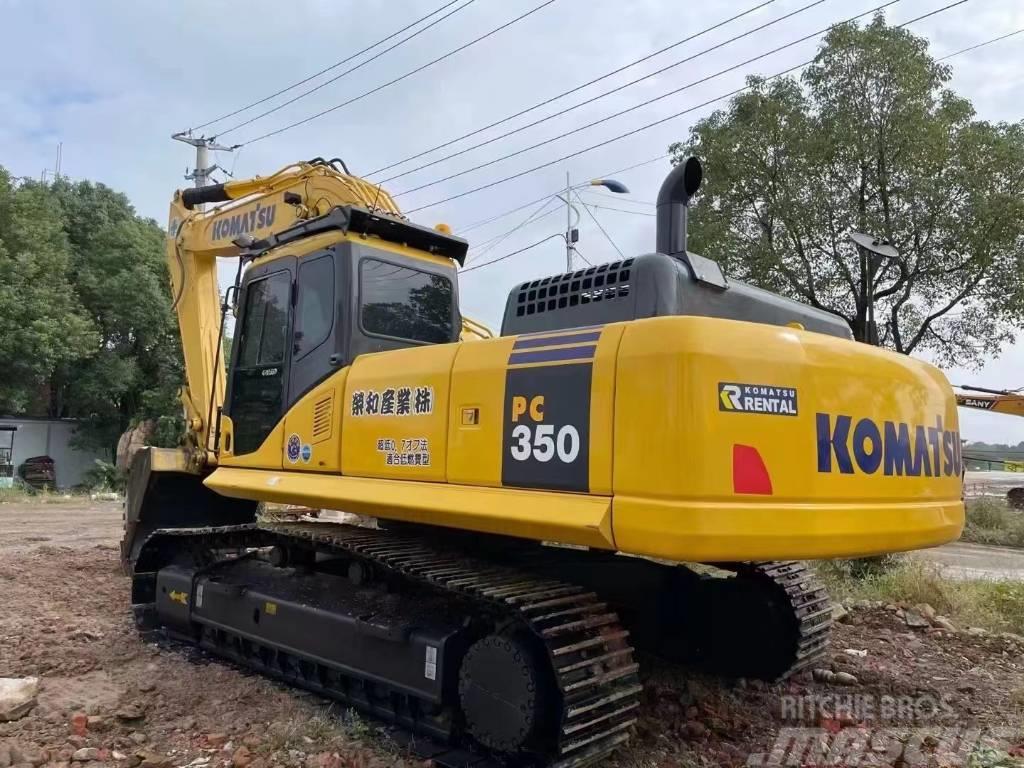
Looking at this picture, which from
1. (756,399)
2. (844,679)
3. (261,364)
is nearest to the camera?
(756,399)

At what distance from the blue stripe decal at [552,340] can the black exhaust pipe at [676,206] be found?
0.74m

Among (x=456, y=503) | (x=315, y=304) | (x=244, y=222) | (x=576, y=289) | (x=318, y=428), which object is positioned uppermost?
(x=244, y=222)

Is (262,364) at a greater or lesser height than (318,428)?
greater

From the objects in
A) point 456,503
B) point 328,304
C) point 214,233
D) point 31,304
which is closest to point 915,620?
point 456,503

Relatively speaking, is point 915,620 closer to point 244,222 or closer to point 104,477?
point 244,222

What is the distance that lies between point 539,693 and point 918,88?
13.5 meters

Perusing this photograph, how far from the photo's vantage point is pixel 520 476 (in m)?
3.44

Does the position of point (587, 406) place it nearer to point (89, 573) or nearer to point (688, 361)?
point (688, 361)

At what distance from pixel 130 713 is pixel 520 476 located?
8.24 feet

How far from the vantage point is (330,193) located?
18.7 ft

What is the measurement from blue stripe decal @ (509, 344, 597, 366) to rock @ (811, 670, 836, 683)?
120 inches

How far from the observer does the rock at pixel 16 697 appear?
4.15 metres

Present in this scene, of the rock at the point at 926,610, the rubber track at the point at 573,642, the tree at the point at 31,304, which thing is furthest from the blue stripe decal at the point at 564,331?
the tree at the point at 31,304

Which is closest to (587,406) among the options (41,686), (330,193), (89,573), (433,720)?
(433,720)
